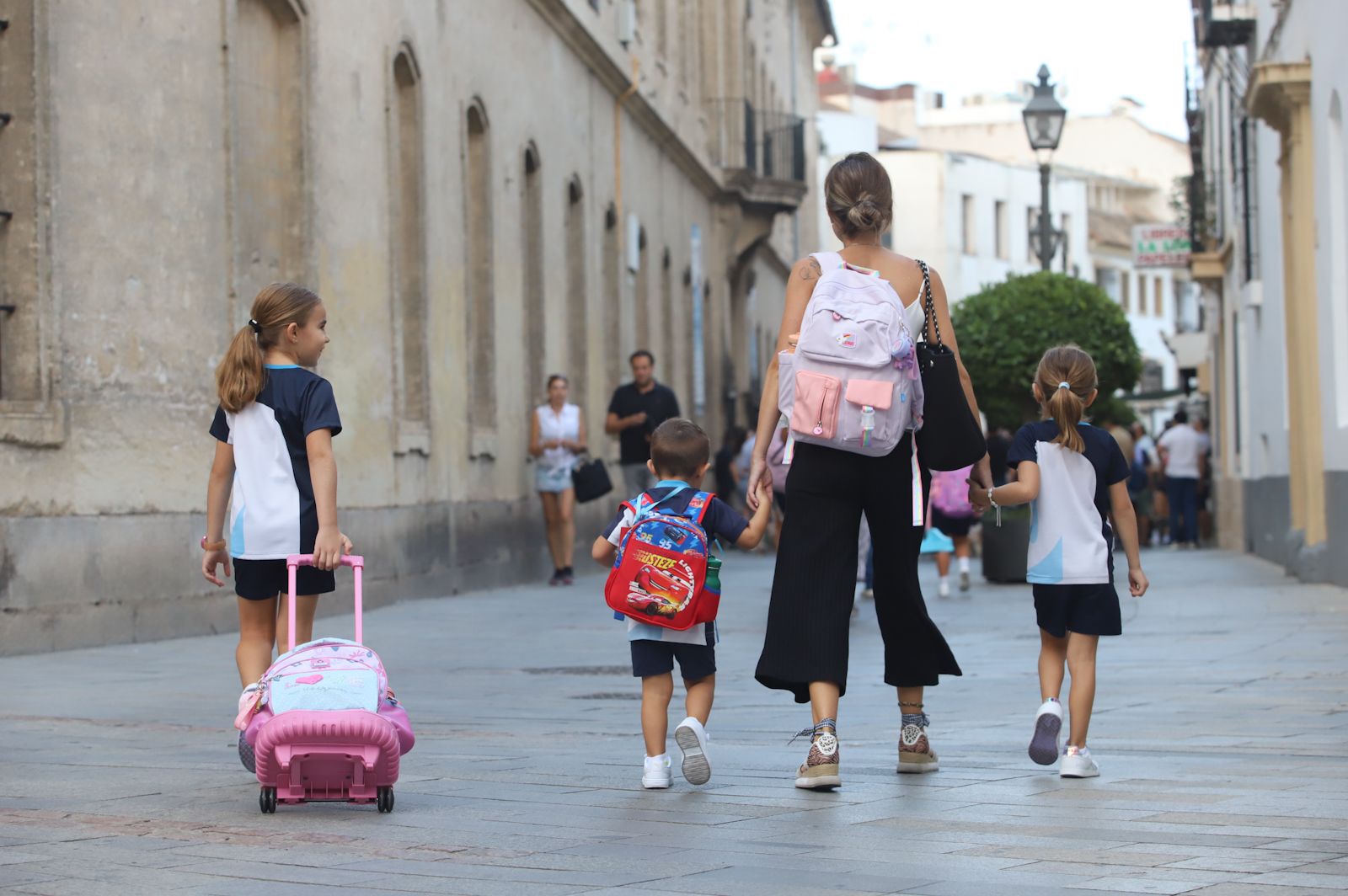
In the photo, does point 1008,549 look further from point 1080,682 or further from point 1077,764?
point 1077,764

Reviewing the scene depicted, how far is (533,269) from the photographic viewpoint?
23297mm

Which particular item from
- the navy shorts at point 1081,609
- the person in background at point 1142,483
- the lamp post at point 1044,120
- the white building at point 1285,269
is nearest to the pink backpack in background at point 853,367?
the navy shorts at point 1081,609

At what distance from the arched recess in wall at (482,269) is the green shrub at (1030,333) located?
10.8 m

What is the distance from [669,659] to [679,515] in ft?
1.52

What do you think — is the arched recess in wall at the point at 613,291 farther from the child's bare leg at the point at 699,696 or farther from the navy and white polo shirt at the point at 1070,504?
the child's bare leg at the point at 699,696

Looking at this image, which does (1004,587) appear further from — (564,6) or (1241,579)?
(564,6)

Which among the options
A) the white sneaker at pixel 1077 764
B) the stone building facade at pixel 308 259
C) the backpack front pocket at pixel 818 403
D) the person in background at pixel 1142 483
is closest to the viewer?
the backpack front pocket at pixel 818 403

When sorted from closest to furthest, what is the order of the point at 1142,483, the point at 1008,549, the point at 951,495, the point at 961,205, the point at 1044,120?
the point at 951,495, the point at 1008,549, the point at 1044,120, the point at 1142,483, the point at 961,205

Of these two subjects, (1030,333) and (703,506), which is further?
(1030,333)

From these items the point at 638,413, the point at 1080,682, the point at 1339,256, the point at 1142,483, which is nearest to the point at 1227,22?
the point at 1339,256

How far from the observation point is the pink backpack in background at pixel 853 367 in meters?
6.62

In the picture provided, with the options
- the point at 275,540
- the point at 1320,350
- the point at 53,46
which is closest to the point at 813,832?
the point at 275,540

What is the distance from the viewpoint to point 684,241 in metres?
33.9

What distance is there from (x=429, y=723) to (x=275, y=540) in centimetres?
240
